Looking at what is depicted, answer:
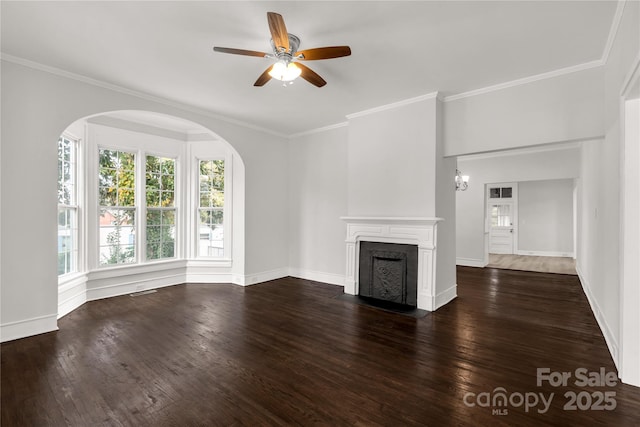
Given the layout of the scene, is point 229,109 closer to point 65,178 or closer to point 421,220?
point 65,178

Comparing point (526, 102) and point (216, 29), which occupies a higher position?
point (216, 29)

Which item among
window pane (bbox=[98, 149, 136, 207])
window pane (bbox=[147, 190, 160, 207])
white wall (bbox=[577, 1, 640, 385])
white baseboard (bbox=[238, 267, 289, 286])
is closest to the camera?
white wall (bbox=[577, 1, 640, 385])

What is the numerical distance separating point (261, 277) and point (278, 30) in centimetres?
447

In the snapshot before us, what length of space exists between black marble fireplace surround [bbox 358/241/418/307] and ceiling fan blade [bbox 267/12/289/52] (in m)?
3.15

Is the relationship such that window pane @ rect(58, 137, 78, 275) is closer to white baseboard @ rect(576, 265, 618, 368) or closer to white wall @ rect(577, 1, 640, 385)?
white wall @ rect(577, 1, 640, 385)

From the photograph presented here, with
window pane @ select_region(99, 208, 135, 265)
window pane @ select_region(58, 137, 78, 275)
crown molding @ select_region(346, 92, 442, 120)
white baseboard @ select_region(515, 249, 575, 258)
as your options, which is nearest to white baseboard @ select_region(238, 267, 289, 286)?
window pane @ select_region(99, 208, 135, 265)

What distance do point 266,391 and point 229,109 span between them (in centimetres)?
400

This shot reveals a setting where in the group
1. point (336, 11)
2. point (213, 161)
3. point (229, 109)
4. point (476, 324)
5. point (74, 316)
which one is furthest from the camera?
point (213, 161)

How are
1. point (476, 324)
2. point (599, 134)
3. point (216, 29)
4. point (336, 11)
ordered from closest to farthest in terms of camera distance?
point (336, 11), point (216, 29), point (599, 134), point (476, 324)

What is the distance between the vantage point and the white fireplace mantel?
4152 millimetres

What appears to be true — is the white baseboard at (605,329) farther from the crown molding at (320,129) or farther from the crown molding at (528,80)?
the crown molding at (320,129)

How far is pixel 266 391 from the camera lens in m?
2.27

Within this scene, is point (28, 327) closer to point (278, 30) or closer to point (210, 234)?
point (210, 234)

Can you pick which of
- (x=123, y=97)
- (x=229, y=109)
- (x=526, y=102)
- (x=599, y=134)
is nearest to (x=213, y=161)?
(x=229, y=109)
